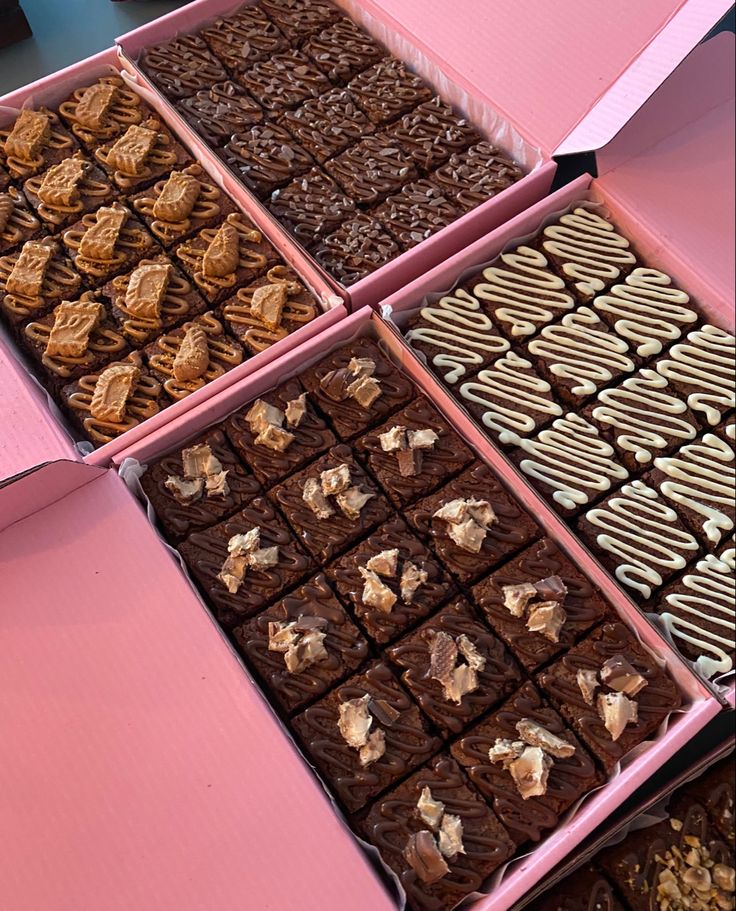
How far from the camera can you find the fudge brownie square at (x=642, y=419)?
2.89 metres

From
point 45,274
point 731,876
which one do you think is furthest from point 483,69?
point 731,876

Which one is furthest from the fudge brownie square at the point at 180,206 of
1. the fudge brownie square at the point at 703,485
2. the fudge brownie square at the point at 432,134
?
the fudge brownie square at the point at 703,485

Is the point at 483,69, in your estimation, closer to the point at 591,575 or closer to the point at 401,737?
the point at 591,575

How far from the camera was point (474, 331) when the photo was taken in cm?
307

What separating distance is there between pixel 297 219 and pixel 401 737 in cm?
216

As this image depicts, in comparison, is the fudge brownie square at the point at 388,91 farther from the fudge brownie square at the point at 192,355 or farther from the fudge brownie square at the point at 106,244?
the fudge brownie square at the point at 192,355

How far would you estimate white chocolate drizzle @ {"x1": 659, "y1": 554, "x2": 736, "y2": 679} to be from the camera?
8.39ft

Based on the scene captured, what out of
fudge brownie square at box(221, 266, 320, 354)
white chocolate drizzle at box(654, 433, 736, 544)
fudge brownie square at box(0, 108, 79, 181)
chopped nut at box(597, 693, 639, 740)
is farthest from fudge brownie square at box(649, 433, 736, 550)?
fudge brownie square at box(0, 108, 79, 181)

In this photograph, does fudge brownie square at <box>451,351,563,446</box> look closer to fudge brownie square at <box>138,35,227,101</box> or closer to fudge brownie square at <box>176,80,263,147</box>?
fudge brownie square at <box>176,80,263,147</box>

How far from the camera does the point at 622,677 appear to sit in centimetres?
249

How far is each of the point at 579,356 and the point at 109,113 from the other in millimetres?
2421

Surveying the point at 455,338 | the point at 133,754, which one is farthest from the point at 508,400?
the point at 133,754

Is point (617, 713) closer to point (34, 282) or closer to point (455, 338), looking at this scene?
point (455, 338)

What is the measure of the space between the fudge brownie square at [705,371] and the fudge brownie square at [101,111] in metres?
2.62
